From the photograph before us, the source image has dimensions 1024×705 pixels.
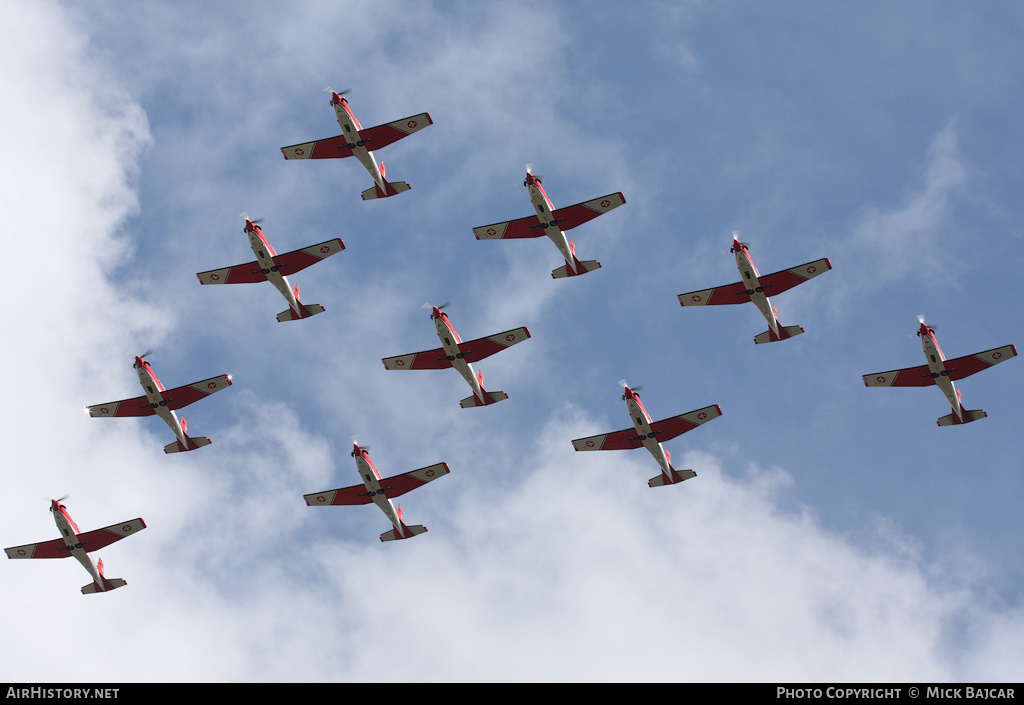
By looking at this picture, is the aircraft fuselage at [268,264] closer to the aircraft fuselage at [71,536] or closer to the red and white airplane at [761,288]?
the aircraft fuselage at [71,536]

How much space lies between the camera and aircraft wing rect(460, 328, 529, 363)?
2391 inches

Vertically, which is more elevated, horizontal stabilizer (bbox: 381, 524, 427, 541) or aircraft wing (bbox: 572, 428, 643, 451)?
aircraft wing (bbox: 572, 428, 643, 451)

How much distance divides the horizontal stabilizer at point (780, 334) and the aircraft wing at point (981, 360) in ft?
31.5

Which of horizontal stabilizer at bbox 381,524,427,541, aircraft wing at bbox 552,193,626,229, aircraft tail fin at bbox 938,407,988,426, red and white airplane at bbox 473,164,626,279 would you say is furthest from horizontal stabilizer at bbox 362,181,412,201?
aircraft tail fin at bbox 938,407,988,426

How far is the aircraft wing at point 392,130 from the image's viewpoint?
62750 millimetres

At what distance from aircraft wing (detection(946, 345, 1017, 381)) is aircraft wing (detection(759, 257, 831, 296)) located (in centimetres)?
1001

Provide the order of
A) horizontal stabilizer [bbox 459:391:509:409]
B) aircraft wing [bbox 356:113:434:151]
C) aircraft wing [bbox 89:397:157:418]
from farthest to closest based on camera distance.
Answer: aircraft wing [bbox 89:397:157:418] < horizontal stabilizer [bbox 459:391:509:409] < aircraft wing [bbox 356:113:434:151]

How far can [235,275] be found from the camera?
63.4 m

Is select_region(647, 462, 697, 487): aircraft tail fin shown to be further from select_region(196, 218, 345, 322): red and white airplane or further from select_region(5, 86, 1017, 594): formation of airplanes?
select_region(196, 218, 345, 322): red and white airplane
